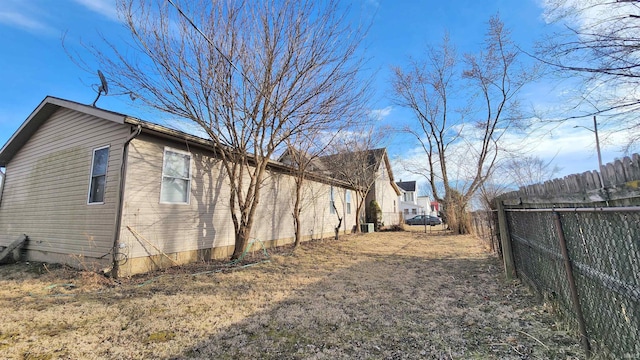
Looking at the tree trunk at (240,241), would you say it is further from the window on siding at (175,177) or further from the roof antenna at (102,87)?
the roof antenna at (102,87)

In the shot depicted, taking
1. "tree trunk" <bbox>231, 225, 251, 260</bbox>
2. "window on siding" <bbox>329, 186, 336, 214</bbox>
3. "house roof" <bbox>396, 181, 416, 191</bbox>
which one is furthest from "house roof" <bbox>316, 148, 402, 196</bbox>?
"house roof" <bbox>396, 181, 416, 191</bbox>

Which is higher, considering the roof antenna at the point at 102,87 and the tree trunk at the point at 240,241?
the roof antenna at the point at 102,87

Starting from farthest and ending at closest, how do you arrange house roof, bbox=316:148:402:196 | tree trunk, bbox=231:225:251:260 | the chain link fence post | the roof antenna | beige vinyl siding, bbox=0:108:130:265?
1. house roof, bbox=316:148:402:196
2. tree trunk, bbox=231:225:251:260
3. the roof antenna
4. beige vinyl siding, bbox=0:108:130:265
5. the chain link fence post

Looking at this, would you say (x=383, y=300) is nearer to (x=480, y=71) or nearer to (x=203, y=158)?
(x=203, y=158)

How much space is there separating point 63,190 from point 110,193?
91.8 inches

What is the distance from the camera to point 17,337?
10.1 ft

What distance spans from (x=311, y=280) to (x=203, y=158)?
14.6ft

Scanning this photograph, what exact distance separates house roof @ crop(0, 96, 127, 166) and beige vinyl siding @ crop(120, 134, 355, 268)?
0.94m

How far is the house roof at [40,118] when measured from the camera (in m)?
6.20

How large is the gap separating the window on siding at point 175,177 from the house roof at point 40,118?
1337 mm

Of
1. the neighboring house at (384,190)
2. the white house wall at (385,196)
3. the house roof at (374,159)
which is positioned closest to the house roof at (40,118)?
the house roof at (374,159)

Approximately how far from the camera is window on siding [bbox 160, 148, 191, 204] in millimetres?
6691

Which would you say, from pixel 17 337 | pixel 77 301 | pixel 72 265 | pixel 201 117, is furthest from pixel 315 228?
pixel 17 337

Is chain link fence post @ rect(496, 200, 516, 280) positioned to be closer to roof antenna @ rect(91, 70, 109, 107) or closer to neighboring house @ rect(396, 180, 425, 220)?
roof antenna @ rect(91, 70, 109, 107)
